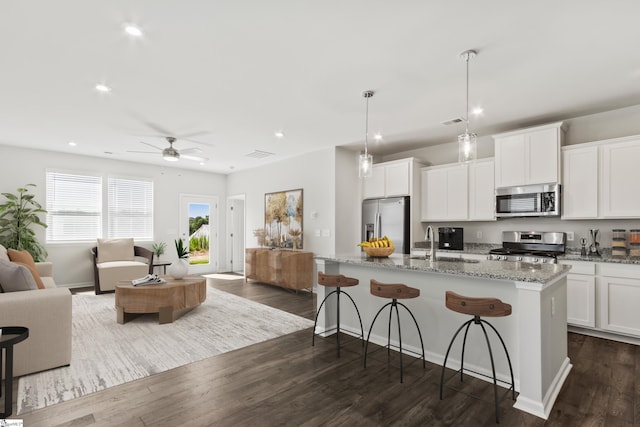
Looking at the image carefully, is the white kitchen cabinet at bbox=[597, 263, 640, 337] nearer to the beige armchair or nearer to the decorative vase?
the decorative vase

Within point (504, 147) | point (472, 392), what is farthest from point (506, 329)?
point (504, 147)

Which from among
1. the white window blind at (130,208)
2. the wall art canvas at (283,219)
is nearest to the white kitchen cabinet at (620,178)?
the wall art canvas at (283,219)

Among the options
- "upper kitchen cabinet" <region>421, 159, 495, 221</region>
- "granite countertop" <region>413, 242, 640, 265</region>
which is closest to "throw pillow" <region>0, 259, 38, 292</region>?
"granite countertop" <region>413, 242, 640, 265</region>

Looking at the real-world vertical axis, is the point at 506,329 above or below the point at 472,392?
above

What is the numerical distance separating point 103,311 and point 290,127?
12.7 ft

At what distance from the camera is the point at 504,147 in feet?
14.5

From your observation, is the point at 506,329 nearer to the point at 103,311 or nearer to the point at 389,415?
the point at 389,415

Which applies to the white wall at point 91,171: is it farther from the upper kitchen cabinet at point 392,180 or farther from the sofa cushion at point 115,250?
the upper kitchen cabinet at point 392,180

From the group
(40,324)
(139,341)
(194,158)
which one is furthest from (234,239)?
(40,324)

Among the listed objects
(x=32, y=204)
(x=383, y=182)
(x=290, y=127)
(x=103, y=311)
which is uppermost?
(x=290, y=127)

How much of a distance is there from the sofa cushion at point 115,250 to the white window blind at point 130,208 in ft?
1.71

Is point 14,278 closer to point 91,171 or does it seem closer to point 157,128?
point 157,128

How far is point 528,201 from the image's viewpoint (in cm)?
423

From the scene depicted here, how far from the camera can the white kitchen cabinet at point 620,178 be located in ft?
11.7
